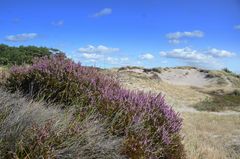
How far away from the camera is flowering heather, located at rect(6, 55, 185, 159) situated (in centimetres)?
689

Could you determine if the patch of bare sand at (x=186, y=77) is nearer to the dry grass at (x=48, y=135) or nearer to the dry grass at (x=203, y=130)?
the dry grass at (x=203, y=130)

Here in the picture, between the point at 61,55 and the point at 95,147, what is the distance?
173 inches

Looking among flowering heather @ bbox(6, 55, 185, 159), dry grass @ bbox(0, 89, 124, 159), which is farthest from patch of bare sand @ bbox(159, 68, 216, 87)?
dry grass @ bbox(0, 89, 124, 159)

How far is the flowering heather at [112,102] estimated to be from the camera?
6891 millimetres

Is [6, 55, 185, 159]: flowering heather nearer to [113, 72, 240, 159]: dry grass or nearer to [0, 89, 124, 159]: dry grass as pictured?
[0, 89, 124, 159]: dry grass

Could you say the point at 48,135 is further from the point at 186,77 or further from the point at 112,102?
the point at 186,77

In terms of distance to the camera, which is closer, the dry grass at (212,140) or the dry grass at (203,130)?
the dry grass at (212,140)

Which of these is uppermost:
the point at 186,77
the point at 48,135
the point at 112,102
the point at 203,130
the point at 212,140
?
the point at 112,102

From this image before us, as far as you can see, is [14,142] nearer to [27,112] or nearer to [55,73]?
[27,112]

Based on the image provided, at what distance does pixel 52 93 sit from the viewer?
8.02 metres

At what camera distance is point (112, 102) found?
7.61 metres

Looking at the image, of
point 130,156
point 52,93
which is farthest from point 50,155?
point 52,93

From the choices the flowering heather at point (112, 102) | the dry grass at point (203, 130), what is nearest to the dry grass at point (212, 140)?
the dry grass at point (203, 130)

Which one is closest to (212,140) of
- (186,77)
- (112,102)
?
(112,102)
